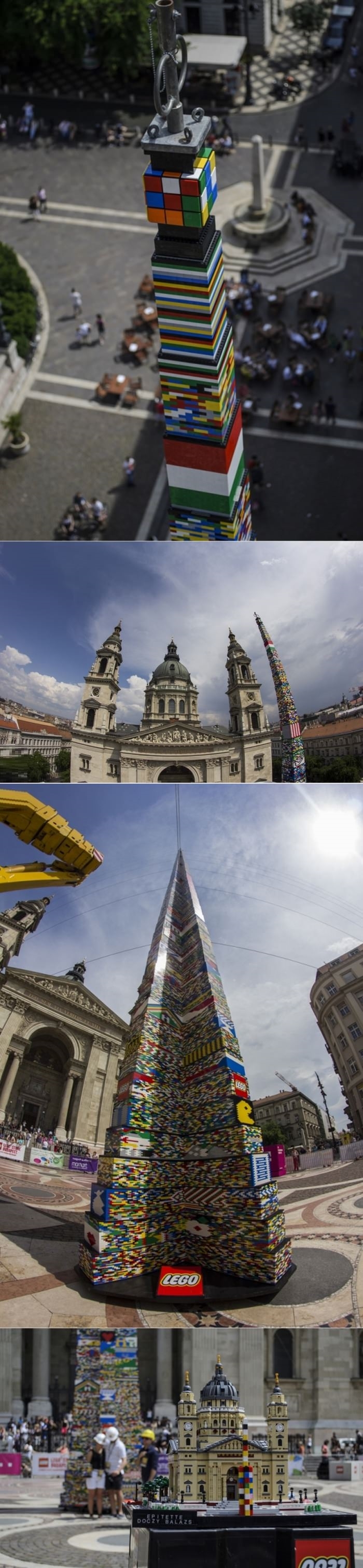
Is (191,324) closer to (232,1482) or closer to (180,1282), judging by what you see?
(180,1282)

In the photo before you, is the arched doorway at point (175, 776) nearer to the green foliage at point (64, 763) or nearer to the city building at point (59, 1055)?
the green foliage at point (64, 763)

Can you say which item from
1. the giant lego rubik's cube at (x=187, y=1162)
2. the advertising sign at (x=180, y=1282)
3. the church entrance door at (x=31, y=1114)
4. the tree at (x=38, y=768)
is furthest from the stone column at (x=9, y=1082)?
the tree at (x=38, y=768)

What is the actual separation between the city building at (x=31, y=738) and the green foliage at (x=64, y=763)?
0.02 metres

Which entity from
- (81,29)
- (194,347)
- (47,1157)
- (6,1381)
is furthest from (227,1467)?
(81,29)

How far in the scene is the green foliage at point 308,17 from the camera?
50.8m

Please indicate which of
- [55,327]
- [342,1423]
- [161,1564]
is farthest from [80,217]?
[161,1564]

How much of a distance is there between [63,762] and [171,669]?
3.97ft

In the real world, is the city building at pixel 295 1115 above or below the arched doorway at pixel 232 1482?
above

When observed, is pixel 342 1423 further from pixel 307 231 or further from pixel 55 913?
pixel 307 231

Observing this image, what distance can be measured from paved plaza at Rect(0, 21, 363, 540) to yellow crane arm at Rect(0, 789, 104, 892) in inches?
840

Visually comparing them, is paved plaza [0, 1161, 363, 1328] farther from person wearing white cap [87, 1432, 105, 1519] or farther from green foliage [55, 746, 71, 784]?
person wearing white cap [87, 1432, 105, 1519]

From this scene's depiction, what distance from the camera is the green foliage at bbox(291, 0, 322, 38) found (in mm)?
50750

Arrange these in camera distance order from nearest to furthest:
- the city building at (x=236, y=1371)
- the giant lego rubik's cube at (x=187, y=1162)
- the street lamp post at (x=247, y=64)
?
the giant lego rubik's cube at (x=187, y=1162) < the city building at (x=236, y=1371) < the street lamp post at (x=247, y=64)

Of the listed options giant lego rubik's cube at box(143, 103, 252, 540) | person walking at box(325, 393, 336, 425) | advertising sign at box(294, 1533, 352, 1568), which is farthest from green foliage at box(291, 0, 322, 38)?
advertising sign at box(294, 1533, 352, 1568)
